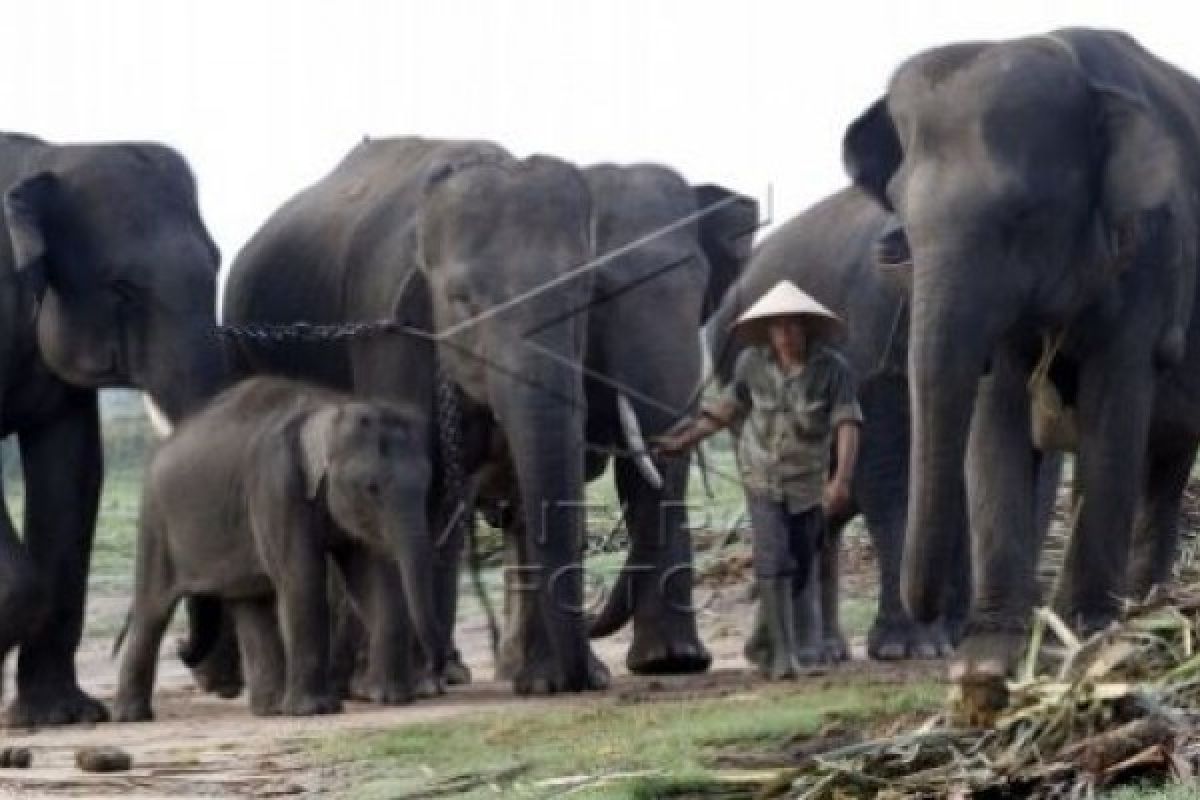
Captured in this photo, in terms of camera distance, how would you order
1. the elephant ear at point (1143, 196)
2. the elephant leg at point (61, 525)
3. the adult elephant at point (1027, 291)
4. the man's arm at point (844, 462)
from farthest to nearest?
1. the elephant leg at point (61, 525)
2. the man's arm at point (844, 462)
3. the elephant ear at point (1143, 196)
4. the adult elephant at point (1027, 291)

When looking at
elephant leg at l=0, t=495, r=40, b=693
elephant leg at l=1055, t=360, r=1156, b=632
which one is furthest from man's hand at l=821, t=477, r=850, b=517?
elephant leg at l=0, t=495, r=40, b=693

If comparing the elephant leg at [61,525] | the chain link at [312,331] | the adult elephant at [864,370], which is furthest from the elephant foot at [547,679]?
the elephant leg at [61,525]

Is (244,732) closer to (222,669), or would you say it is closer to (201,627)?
(201,627)

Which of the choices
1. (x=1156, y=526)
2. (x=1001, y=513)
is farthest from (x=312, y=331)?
(x=1001, y=513)

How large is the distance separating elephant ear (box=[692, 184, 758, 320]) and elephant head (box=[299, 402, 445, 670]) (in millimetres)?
3914

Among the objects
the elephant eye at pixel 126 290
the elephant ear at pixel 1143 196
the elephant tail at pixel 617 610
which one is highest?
the elephant ear at pixel 1143 196

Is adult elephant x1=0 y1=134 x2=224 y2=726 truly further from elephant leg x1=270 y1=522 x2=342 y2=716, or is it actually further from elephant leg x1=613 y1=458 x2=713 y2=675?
elephant leg x1=613 y1=458 x2=713 y2=675

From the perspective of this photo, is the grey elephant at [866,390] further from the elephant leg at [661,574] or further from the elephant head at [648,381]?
the elephant leg at [661,574]

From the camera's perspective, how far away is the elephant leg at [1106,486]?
13.5m

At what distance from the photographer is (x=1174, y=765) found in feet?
32.5

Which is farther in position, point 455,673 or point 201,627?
point 455,673

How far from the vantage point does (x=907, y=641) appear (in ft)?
56.2

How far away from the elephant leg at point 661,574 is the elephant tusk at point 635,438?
0.11 meters

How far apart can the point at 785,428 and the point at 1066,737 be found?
4884mm
